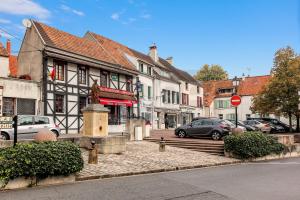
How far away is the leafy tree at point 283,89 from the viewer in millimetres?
33844

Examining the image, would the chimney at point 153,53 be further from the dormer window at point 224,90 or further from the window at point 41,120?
the window at point 41,120

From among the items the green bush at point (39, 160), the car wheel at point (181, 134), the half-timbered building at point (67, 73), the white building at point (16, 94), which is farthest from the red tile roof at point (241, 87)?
the green bush at point (39, 160)

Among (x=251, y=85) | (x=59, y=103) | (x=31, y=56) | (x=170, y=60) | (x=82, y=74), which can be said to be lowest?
(x=59, y=103)

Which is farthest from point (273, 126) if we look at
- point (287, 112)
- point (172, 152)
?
Result: point (172, 152)

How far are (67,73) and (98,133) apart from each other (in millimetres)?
11995

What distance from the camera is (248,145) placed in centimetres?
1850

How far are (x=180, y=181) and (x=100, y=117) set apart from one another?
291 inches

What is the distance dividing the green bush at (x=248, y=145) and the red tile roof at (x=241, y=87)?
120 feet

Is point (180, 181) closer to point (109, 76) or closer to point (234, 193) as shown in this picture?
point (234, 193)

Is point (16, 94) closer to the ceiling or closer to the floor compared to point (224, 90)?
closer to the floor

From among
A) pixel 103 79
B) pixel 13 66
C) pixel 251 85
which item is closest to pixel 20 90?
pixel 103 79

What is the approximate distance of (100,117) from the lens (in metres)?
17.5

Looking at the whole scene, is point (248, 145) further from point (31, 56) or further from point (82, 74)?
point (31, 56)

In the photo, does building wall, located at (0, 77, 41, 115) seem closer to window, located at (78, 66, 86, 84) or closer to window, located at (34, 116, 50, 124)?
window, located at (78, 66, 86, 84)
